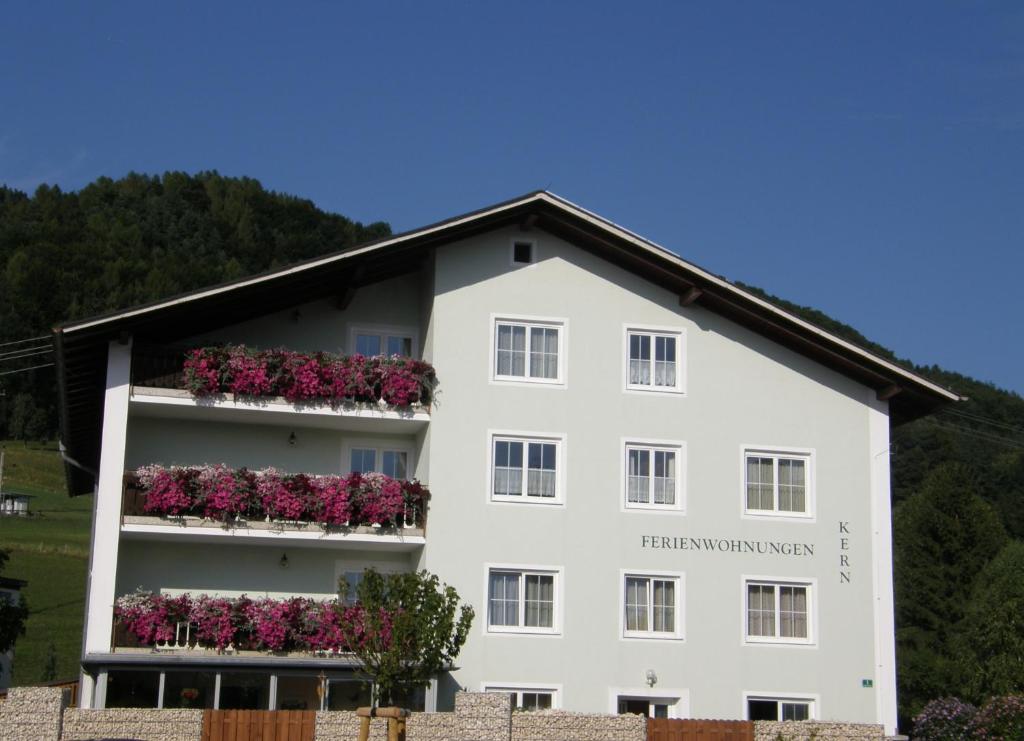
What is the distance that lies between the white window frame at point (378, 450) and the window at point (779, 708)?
8.71 meters

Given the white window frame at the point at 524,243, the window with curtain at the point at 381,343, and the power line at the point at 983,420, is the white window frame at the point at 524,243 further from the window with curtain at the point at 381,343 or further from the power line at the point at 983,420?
the power line at the point at 983,420

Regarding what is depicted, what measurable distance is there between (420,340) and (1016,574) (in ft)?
115

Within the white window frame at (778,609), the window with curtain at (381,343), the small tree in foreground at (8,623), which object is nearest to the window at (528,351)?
the window with curtain at (381,343)

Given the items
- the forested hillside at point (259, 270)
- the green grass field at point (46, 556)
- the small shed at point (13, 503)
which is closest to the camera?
the green grass field at point (46, 556)

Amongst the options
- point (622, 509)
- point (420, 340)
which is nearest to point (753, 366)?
point (622, 509)

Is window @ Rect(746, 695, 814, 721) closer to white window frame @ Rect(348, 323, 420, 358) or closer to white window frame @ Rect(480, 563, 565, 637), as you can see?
white window frame @ Rect(480, 563, 565, 637)

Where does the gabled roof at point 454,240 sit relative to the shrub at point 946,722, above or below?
above

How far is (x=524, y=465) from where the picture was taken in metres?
29.4

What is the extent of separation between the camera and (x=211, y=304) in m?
27.9

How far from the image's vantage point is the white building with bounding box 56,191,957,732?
28.4 meters

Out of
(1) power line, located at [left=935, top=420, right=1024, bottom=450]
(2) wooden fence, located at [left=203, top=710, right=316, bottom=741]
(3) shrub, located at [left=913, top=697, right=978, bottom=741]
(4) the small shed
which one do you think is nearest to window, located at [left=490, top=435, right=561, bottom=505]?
(2) wooden fence, located at [left=203, top=710, right=316, bottom=741]

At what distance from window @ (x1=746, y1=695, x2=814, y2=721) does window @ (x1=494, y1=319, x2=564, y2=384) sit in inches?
311

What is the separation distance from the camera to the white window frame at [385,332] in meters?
31.1

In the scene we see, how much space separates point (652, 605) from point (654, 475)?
9.04 ft
